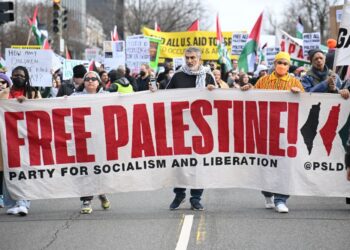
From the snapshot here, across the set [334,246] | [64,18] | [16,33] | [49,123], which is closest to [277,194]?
[334,246]

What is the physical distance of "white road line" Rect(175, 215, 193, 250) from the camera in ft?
25.4

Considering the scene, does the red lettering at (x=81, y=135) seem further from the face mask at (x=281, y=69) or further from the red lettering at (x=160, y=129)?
the face mask at (x=281, y=69)

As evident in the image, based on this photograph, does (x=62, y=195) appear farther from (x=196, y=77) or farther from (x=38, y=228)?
(x=196, y=77)

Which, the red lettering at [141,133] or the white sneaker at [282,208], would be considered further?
the red lettering at [141,133]

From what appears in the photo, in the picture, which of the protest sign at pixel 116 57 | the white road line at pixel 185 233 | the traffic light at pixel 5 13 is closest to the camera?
the white road line at pixel 185 233

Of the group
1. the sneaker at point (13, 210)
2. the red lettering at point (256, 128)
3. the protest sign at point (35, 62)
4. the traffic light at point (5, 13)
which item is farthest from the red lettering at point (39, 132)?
the traffic light at point (5, 13)

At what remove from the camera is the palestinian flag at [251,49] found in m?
21.6

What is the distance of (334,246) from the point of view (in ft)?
25.0

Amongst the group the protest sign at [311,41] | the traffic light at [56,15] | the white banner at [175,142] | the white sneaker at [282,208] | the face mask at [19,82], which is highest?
the traffic light at [56,15]

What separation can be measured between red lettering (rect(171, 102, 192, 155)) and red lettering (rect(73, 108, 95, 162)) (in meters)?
1.00

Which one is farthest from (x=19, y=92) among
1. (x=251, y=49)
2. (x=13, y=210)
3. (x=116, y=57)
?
(x=251, y=49)

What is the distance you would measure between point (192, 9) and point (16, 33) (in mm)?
28164

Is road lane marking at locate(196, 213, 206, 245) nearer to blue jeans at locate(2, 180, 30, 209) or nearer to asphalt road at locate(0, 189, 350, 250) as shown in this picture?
asphalt road at locate(0, 189, 350, 250)

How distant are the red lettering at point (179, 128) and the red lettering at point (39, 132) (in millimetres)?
1475
